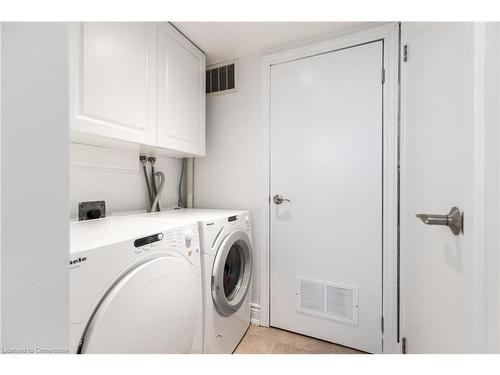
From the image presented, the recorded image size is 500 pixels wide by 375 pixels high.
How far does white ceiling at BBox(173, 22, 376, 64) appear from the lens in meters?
1.50

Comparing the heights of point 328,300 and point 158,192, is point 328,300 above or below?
below

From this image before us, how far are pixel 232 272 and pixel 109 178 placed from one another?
106 cm

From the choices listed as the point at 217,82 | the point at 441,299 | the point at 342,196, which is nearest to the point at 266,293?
the point at 342,196

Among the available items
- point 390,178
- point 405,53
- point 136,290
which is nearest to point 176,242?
point 136,290

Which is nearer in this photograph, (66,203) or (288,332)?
(66,203)

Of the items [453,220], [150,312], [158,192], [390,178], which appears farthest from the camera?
[158,192]

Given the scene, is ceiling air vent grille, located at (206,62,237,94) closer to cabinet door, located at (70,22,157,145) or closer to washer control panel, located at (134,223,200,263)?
cabinet door, located at (70,22,157,145)

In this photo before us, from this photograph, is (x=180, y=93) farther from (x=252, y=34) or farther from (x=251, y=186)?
(x=251, y=186)

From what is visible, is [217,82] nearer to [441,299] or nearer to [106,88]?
[106,88]

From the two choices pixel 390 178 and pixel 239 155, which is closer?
pixel 390 178

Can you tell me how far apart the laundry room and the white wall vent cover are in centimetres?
1

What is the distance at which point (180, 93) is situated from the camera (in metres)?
1.57

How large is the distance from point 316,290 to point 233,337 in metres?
0.66

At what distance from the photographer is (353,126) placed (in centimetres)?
152
